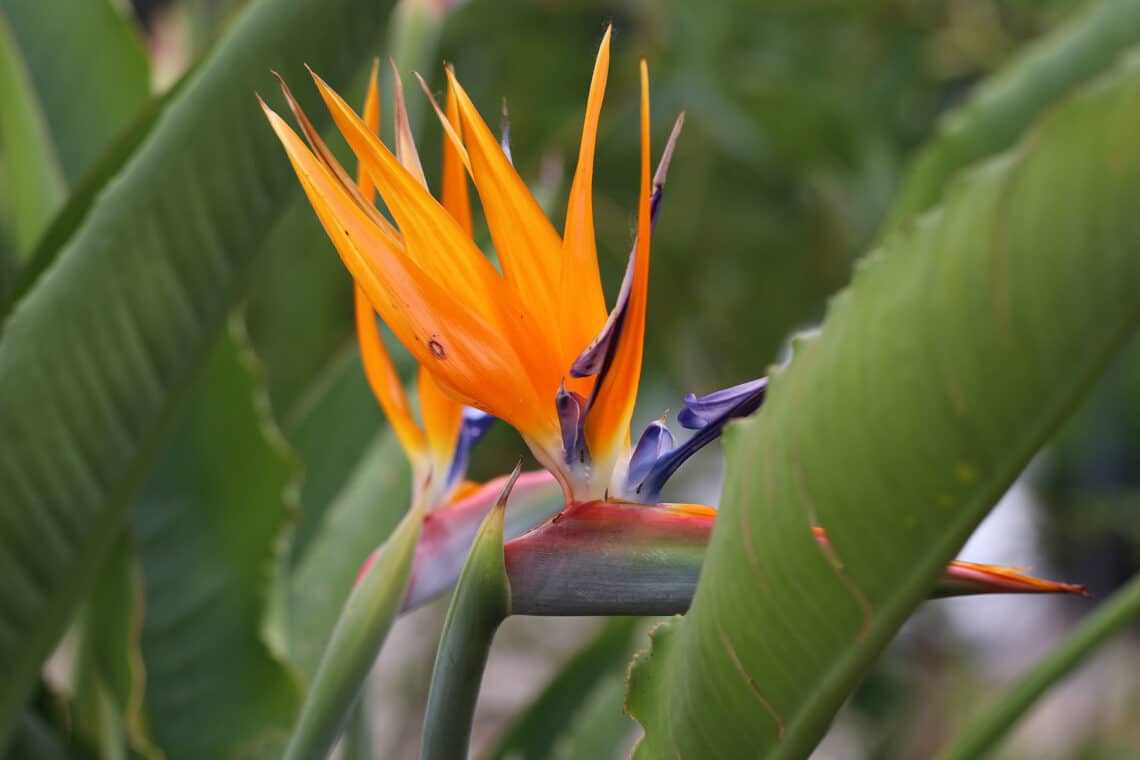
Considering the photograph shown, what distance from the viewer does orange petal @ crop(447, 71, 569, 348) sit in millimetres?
357

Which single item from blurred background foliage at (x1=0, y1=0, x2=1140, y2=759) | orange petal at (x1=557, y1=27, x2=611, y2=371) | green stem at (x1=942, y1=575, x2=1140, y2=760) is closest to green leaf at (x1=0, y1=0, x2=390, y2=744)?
blurred background foliage at (x1=0, y1=0, x2=1140, y2=759)

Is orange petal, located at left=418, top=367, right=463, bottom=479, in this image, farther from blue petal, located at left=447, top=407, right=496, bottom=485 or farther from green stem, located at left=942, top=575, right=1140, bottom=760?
green stem, located at left=942, top=575, right=1140, bottom=760

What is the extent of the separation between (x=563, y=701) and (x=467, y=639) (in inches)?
21.2

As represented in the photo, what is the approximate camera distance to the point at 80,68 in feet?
2.55

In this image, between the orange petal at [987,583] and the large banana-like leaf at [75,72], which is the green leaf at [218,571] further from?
the orange petal at [987,583]

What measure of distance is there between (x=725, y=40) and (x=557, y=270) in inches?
54.8

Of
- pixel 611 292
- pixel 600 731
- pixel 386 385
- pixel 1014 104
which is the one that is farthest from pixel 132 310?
pixel 611 292

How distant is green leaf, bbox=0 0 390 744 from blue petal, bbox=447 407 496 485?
166 millimetres

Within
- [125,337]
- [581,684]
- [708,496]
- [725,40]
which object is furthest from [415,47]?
[708,496]

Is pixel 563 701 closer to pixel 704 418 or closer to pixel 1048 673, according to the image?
pixel 1048 673

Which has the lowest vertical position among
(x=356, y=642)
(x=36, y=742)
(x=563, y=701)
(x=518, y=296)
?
(x=563, y=701)

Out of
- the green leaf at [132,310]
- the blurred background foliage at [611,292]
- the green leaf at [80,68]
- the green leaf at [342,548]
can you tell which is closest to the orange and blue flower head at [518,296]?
the green leaf at [132,310]

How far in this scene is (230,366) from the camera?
697 millimetres

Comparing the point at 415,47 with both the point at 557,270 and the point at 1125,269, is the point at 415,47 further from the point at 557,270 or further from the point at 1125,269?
the point at 1125,269
